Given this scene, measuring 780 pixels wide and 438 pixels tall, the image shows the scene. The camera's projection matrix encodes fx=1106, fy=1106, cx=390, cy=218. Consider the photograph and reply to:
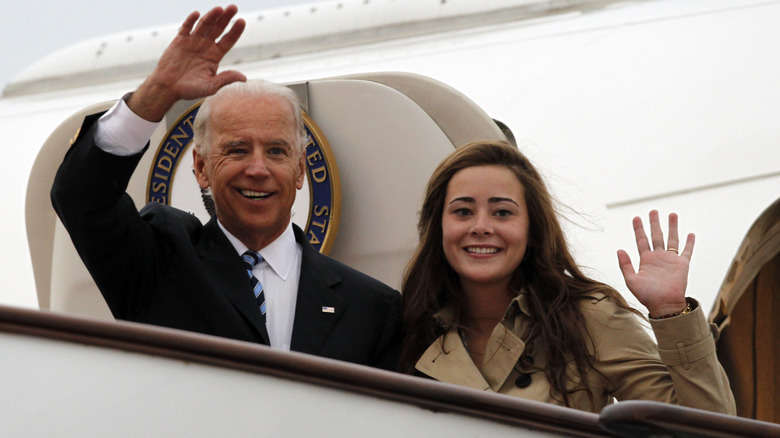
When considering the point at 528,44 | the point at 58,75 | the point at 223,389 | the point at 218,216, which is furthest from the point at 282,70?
the point at 223,389

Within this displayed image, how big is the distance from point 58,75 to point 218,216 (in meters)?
5.25

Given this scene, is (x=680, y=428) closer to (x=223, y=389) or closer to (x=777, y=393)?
(x=223, y=389)

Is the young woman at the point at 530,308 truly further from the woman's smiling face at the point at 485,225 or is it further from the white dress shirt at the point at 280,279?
the white dress shirt at the point at 280,279

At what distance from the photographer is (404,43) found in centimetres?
625

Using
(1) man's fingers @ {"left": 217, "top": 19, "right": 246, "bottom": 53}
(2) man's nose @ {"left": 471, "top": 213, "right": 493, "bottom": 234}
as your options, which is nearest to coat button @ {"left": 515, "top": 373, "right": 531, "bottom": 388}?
(2) man's nose @ {"left": 471, "top": 213, "right": 493, "bottom": 234}

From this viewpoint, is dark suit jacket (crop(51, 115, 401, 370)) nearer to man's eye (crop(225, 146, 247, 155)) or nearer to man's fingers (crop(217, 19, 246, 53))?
man's eye (crop(225, 146, 247, 155))

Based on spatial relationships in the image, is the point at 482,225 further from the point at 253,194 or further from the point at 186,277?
the point at 186,277

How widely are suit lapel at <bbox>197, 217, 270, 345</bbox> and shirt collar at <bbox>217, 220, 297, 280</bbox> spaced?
0.03 meters

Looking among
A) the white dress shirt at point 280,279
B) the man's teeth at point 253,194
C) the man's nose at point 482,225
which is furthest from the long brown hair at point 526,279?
the man's teeth at point 253,194

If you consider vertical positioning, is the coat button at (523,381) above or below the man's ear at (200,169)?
below

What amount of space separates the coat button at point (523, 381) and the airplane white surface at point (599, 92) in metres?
1.09

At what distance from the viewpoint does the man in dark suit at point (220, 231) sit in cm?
239

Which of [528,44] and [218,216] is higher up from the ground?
[528,44]

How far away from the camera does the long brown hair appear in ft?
8.38
